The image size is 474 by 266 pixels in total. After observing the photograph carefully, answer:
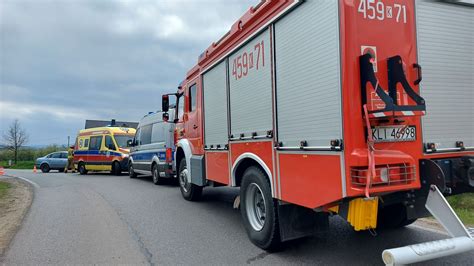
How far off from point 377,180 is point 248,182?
2.27 meters

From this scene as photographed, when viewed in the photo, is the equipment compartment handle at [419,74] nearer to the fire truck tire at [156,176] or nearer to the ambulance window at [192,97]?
the ambulance window at [192,97]

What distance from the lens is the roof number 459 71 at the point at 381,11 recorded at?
10.6ft

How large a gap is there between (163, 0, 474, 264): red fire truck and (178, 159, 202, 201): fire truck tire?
3.49 m

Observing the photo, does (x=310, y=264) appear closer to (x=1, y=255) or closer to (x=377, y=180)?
(x=377, y=180)

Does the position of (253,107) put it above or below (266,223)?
above

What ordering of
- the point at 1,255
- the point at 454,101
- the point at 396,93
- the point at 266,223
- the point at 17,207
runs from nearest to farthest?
the point at 396,93 < the point at 454,101 < the point at 266,223 < the point at 1,255 < the point at 17,207

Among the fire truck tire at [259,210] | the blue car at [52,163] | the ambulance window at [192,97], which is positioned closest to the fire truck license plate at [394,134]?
the fire truck tire at [259,210]

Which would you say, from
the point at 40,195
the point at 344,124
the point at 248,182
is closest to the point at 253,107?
the point at 248,182

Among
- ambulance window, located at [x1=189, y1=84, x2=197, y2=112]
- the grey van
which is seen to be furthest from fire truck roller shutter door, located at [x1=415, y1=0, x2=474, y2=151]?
the grey van

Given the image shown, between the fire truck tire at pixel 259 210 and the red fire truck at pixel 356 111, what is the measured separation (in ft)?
0.07

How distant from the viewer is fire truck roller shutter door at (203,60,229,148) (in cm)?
596

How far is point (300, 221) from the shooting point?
13.9ft

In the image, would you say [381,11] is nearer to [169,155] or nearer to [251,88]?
[251,88]

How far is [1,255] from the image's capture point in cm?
490
